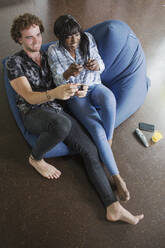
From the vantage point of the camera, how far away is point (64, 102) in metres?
2.03

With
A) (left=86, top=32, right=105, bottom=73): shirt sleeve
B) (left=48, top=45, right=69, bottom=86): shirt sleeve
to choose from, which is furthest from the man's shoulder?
(left=86, top=32, right=105, bottom=73): shirt sleeve

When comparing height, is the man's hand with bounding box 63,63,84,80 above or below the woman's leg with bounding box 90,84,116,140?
above

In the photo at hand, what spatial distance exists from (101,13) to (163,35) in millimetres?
1283

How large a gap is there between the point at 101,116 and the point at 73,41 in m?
0.66

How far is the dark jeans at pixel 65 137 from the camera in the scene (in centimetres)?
154

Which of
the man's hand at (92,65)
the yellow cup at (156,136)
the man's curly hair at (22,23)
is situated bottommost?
the yellow cup at (156,136)

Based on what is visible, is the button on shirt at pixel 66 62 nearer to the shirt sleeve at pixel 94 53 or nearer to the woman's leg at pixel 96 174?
the shirt sleeve at pixel 94 53

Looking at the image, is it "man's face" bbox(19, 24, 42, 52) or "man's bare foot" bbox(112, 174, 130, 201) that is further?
"man's bare foot" bbox(112, 174, 130, 201)

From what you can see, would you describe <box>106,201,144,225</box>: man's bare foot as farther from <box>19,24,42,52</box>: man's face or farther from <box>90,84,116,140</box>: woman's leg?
<box>19,24,42,52</box>: man's face

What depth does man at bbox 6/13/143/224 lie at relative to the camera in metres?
1.51

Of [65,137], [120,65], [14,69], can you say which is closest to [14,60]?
[14,69]

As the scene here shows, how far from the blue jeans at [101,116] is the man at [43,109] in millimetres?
76

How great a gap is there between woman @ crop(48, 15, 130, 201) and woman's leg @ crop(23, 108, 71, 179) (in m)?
0.27

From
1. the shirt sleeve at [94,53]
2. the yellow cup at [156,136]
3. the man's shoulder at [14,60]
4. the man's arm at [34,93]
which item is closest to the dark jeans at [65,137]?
the man's arm at [34,93]
